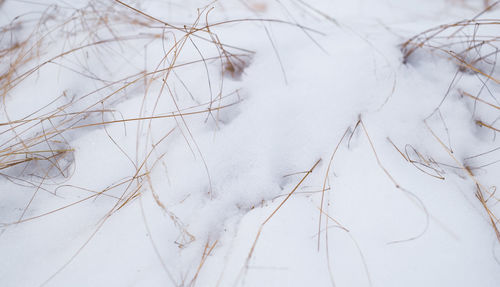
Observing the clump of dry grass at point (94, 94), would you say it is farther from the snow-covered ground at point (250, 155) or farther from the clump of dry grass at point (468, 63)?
the clump of dry grass at point (468, 63)

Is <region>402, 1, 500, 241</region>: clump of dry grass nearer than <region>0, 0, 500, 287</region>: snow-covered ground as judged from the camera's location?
No

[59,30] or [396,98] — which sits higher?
[59,30]

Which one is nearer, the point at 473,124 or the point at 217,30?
the point at 473,124

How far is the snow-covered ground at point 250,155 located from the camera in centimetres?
63

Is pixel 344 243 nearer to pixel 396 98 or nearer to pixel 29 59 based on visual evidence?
pixel 396 98

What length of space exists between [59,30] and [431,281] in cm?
157

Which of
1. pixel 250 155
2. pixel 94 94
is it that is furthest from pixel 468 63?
pixel 94 94

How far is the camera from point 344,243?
0.64 metres

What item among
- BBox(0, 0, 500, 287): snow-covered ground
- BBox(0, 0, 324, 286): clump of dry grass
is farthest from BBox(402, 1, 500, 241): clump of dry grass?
BBox(0, 0, 324, 286): clump of dry grass

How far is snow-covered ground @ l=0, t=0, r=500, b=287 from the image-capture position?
0.63m

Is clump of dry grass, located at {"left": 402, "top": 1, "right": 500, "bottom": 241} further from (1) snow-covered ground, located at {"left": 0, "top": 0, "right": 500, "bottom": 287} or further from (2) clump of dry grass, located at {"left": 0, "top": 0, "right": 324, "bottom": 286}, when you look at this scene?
(2) clump of dry grass, located at {"left": 0, "top": 0, "right": 324, "bottom": 286}

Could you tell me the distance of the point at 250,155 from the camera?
2.57 ft

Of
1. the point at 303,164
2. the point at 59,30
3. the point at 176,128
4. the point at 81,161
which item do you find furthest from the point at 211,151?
the point at 59,30

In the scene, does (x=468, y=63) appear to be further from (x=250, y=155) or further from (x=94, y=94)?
(x=94, y=94)
